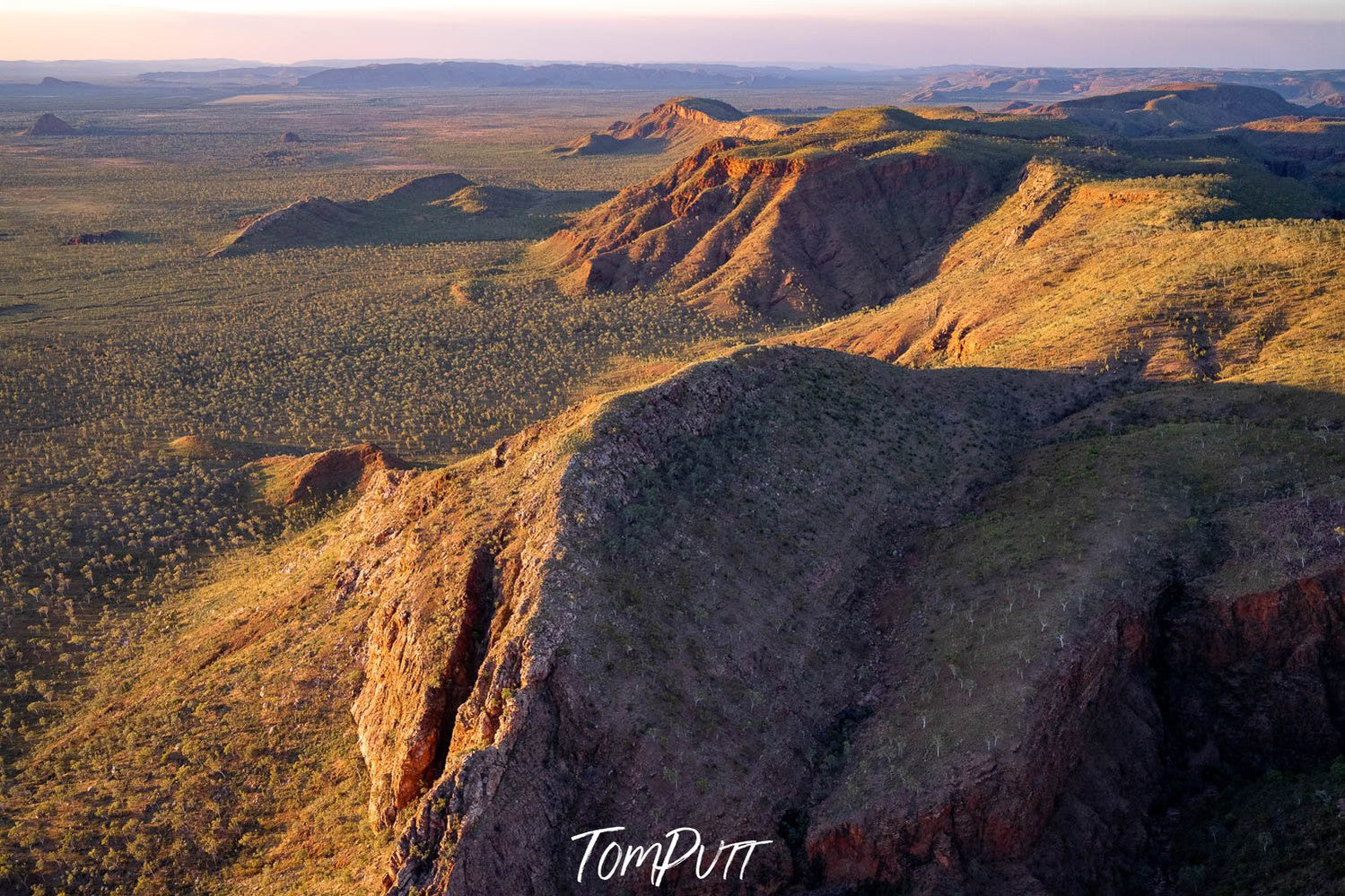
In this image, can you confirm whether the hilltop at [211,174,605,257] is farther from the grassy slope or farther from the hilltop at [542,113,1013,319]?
the grassy slope

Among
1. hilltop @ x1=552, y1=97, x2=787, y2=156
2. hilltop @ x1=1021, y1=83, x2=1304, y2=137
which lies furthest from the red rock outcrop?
hilltop @ x1=1021, y1=83, x2=1304, y2=137

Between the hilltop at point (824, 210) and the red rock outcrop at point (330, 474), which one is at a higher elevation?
the hilltop at point (824, 210)

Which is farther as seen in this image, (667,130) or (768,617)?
(667,130)

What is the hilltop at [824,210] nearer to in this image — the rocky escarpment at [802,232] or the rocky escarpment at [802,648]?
the rocky escarpment at [802,232]

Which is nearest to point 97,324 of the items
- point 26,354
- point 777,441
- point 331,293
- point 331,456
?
point 26,354

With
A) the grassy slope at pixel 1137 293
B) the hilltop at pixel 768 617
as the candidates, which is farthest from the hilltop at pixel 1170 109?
the hilltop at pixel 768 617

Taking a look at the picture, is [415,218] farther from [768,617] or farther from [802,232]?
[768,617]

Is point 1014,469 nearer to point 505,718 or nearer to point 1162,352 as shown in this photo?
point 1162,352

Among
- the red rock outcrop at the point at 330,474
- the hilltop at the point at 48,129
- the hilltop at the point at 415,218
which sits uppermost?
the hilltop at the point at 48,129

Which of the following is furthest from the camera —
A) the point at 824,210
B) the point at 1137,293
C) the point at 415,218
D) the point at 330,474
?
the point at 415,218

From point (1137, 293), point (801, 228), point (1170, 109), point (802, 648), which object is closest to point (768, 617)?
point (802, 648)
